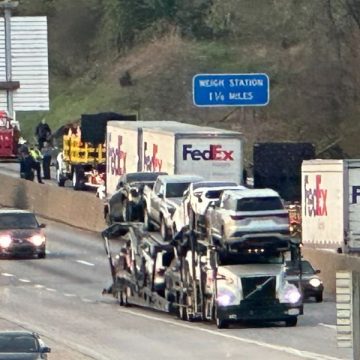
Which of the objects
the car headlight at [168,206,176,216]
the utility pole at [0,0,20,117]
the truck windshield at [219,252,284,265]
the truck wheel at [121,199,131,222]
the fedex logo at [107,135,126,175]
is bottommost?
the truck windshield at [219,252,284,265]

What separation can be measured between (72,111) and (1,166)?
67.8 ft

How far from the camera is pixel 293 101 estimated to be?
73.4 m

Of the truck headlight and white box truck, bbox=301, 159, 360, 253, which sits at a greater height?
white box truck, bbox=301, 159, 360, 253

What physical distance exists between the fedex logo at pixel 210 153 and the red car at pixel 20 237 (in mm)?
4584

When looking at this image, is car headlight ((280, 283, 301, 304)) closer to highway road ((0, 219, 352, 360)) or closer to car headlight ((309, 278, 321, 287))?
highway road ((0, 219, 352, 360))

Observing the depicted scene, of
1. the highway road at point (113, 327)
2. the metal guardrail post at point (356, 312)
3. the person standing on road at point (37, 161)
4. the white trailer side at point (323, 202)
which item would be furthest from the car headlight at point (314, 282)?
the metal guardrail post at point (356, 312)

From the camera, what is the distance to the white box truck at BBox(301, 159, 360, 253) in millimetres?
43219

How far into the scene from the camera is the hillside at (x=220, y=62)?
73312mm

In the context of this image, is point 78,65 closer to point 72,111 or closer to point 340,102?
point 72,111

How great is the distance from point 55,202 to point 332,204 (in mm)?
16266

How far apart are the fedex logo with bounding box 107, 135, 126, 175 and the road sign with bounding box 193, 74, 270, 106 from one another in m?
15.3

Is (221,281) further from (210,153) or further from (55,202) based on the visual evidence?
(55,202)

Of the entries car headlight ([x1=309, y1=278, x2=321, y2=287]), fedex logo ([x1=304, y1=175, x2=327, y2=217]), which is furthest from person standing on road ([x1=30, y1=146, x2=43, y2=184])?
car headlight ([x1=309, y1=278, x2=321, y2=287])

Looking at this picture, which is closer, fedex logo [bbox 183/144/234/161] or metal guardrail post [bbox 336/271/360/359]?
metal guardrail post [bbox 336/271/360/359]
